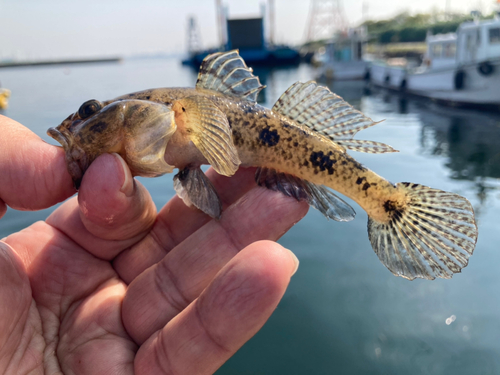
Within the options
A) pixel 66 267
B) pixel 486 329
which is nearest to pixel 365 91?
pixel 486 329

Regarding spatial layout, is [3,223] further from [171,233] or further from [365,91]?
[365,91]

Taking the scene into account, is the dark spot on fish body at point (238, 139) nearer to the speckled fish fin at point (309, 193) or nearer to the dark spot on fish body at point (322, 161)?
the speckled fish fin at point (309, 193)

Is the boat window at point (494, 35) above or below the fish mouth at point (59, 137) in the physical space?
above

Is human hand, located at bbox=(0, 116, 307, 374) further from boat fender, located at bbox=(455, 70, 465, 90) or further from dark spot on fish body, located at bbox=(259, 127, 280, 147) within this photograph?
boat fender, located at bbox=(455, 70, 465, 90)

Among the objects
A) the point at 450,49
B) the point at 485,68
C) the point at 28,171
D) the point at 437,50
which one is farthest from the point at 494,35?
the point at 28,171

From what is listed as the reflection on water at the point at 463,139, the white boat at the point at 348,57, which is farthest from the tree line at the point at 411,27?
the reflection on water at the point at 463,139

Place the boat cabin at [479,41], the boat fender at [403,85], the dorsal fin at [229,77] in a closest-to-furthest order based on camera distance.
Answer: the dorsal fin at [229,77], the boat cabin at [479,41], the boat fender at [403,85]

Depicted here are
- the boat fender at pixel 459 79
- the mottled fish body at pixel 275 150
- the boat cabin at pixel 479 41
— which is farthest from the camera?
the boat fender at pixel 459 79
